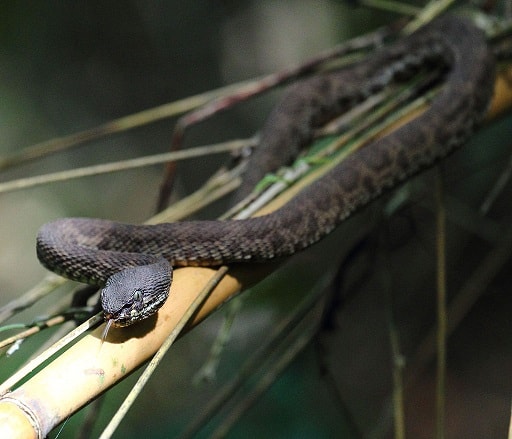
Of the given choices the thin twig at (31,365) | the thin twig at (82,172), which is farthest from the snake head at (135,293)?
the thin twig at (82,172)

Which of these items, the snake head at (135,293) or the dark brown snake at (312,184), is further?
the dark brown snake at (312,184)

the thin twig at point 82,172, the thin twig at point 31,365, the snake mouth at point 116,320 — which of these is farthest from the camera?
the thin twig at point 82,172

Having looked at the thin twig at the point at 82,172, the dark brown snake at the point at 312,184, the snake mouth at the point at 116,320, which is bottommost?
the dark brown snake at the point at 312,184

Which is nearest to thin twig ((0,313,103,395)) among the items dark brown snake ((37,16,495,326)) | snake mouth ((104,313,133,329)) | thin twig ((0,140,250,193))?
snake mouth ((104,313,133,329))

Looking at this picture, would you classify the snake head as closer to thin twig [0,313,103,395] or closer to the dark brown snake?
the dark brown snake

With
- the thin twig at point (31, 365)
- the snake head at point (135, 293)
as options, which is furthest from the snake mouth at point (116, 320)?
the thin twig at point (31, 365)

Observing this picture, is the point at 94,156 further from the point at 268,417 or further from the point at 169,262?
the point at 169,262

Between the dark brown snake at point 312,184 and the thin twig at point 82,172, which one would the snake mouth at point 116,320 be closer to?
the dark brown snake at point 312,184

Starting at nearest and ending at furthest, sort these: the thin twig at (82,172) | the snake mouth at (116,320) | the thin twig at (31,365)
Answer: the thin twig at (31,365) < the snake mouth at (116,320) < the thin twig at (82,172)

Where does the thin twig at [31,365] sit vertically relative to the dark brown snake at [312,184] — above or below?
above
